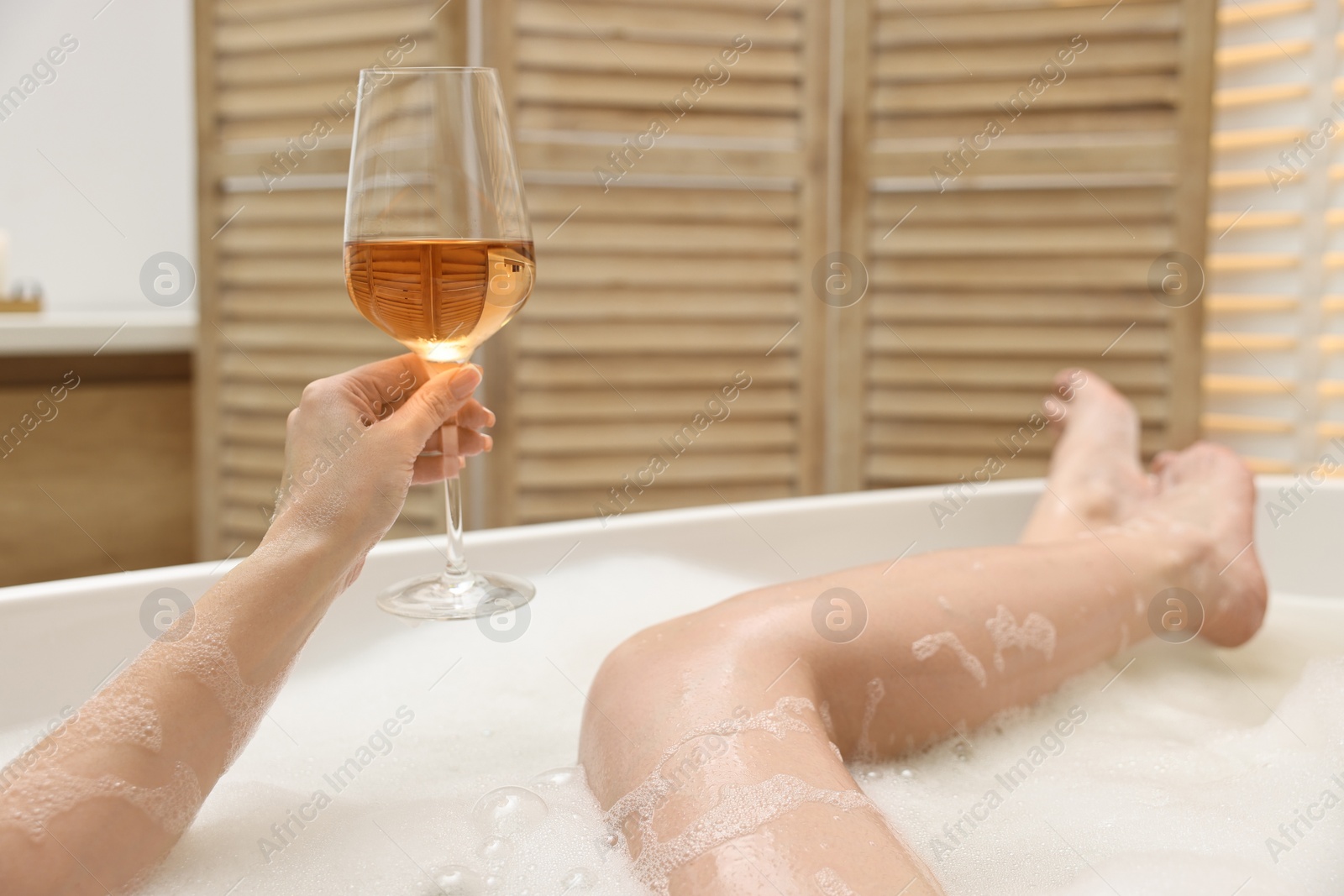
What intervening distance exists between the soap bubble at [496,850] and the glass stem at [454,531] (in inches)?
7.0

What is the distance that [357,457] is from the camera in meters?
0.63

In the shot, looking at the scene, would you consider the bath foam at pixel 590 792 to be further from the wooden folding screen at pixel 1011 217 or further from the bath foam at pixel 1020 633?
the wooden folding screen at pixel 1011 217

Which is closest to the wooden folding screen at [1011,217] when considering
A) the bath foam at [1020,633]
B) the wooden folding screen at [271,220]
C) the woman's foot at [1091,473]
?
the woman's foot at [1091,473]

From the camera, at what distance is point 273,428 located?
7.17 ft

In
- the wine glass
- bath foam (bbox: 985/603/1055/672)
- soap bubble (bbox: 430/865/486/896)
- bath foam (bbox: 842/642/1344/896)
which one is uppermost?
the wine glass

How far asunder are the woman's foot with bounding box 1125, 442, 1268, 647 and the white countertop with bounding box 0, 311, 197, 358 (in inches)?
71.2

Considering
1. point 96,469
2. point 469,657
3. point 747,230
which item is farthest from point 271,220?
point 469,657

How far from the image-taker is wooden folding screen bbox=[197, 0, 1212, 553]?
2.04 metres

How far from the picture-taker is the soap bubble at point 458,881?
0.63 m

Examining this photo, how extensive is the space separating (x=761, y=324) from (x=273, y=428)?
1063 millimetres

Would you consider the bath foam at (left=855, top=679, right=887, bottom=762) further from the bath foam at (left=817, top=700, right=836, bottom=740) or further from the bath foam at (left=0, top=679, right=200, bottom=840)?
the bath foam at (left=0, top=679, right=200, bottom=840)

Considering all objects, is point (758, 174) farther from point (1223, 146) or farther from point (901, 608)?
point (901, 608)

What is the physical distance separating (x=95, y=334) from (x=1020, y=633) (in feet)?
5.82

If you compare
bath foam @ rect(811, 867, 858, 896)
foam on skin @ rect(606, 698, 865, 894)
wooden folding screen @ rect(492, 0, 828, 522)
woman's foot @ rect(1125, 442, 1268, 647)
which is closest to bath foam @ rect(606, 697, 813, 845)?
foam on skin @ rect(606, 698, 865, 894)
